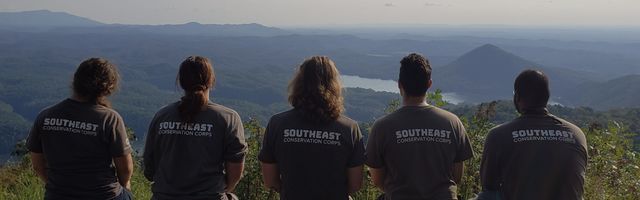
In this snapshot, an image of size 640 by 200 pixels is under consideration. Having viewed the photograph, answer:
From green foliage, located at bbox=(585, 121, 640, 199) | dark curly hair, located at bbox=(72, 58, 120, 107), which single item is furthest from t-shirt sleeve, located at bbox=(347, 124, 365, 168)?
green foliage, located at bbox=(585, 121, 640, 199)

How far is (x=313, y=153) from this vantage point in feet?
10.4

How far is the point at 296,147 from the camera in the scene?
10.4ft

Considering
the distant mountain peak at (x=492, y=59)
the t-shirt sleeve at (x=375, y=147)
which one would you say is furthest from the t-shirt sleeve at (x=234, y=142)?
the distant mountain peak at (x=492, y=59)

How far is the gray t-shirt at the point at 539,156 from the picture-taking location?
305 cm

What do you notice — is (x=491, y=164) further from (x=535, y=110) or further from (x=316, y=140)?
(x=316, y=140)

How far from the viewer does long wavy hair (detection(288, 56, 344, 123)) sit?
10.3 feet

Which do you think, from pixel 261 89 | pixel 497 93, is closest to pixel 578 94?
pixel 497 93

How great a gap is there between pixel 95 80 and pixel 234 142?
896mm

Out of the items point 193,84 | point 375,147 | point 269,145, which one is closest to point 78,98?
point 193,84

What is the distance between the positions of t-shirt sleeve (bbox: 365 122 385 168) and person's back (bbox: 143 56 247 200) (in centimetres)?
77

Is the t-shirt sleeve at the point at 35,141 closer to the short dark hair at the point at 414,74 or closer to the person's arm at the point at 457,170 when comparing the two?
the short dark hair at the point at 414,74

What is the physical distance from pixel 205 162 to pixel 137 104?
403 ft

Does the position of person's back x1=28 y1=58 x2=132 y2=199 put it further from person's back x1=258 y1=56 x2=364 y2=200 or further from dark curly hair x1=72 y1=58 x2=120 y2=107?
person's back x1=258 y1=56 x2=364 y2=200

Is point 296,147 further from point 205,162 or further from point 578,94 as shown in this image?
point 578,94
